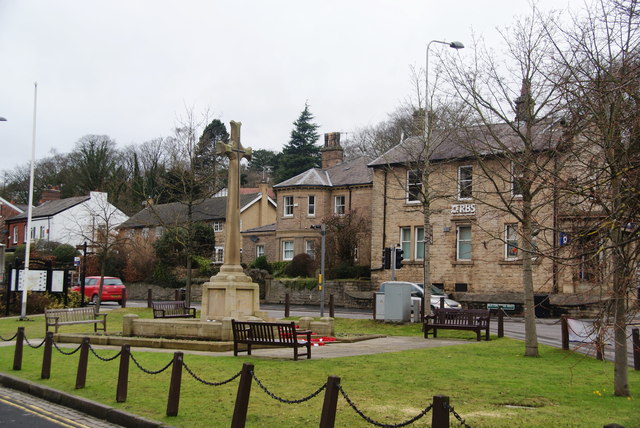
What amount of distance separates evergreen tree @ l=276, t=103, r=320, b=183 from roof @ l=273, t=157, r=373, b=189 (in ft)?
Result: 69.9

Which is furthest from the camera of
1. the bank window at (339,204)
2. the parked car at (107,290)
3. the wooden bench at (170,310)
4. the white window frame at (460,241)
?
the bank window at (339,204)

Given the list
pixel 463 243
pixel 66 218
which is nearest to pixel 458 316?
pixel 463 243

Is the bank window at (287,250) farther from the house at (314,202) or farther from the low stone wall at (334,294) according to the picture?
the low stone wall at (334,294)

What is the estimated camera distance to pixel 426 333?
22203 mm

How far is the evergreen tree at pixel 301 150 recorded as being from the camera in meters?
75.2

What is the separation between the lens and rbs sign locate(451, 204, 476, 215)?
130 ft

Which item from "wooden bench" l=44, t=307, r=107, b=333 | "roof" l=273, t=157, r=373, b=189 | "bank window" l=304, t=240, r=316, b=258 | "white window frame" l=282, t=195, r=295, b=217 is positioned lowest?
"wooden bench" l=44, t=307, r=107, b=333

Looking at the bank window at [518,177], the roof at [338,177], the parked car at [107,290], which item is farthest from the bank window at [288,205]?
the bank window at [518,177]

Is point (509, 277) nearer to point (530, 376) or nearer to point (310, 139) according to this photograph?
point (530, 376)

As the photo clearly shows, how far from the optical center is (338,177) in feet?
172

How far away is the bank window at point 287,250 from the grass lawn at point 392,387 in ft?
110

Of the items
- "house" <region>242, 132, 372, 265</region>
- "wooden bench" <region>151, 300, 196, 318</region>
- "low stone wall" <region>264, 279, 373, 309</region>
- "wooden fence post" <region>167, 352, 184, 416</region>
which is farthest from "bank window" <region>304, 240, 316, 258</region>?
"wooden fence post" <region>167, 352, 184, 416</region>

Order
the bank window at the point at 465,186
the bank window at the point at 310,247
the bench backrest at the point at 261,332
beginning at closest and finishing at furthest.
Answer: the bench backrest at the point at 261,332 < the bank window at the point at 465,186 < the bank window at the point at 310,247

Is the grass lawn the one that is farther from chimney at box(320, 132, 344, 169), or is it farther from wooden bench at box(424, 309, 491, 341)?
chimney at box(320, 132, 344, 169)
